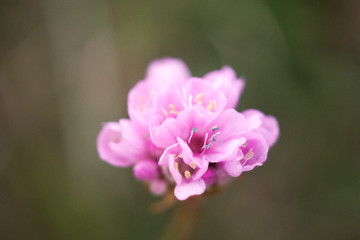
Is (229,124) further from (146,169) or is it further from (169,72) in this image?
(169,72)

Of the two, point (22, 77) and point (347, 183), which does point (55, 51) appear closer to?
point (22, 77)

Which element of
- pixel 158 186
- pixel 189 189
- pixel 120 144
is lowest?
pixel 189 189

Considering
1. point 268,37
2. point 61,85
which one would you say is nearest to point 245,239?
point 268,37

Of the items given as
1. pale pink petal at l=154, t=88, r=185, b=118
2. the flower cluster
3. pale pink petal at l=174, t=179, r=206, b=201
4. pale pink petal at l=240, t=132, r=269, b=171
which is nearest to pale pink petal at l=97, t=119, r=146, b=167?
the flower cluster

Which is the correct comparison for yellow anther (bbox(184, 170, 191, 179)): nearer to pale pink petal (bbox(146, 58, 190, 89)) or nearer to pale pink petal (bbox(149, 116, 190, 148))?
pale pink petal (bbox(149, 116, 190, 148))

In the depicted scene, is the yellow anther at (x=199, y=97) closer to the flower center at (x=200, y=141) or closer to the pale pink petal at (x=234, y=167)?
the flower center at (x=200, y=141)

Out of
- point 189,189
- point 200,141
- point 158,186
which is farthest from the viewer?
point 158,186

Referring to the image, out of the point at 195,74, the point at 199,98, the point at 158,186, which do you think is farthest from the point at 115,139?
the point at 195,74
